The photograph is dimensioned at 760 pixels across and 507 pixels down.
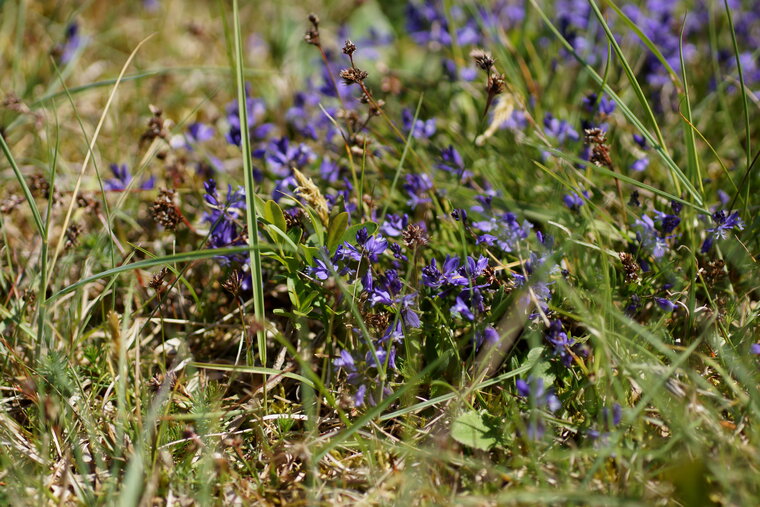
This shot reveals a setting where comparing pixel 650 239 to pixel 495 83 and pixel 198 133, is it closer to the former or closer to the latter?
pixel 495 83

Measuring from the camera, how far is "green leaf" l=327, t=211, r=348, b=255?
7.25 ft

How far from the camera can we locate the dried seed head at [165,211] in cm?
236

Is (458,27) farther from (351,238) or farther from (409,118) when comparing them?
Result: (351,238)

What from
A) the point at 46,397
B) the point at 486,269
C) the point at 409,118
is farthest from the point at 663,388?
the point at 46,397

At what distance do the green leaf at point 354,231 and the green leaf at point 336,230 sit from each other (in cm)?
2

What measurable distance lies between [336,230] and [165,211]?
700 millimetres

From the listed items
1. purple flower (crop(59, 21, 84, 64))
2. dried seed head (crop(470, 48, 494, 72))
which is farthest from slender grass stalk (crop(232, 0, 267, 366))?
purple flower (crop(59, 21, 84, 64))

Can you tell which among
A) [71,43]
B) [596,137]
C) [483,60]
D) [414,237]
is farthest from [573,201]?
[71,43]

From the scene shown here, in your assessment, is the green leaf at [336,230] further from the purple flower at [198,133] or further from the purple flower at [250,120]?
the purple flower at [198,133]

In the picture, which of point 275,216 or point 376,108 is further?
point 376,108

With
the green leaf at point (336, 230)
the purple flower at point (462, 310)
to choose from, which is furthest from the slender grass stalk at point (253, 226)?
the purple flower at point (462, 310)

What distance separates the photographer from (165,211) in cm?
244

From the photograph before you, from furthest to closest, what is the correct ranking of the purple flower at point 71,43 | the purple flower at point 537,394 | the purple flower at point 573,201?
the purple flower at point 71,43, the purple flower at point 573,201, the purple flower at point 537,394

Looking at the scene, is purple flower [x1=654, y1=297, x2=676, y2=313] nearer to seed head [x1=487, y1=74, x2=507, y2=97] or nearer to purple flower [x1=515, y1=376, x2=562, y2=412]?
purple flower [x1=515, y1=376, x2=562, y2=412]
